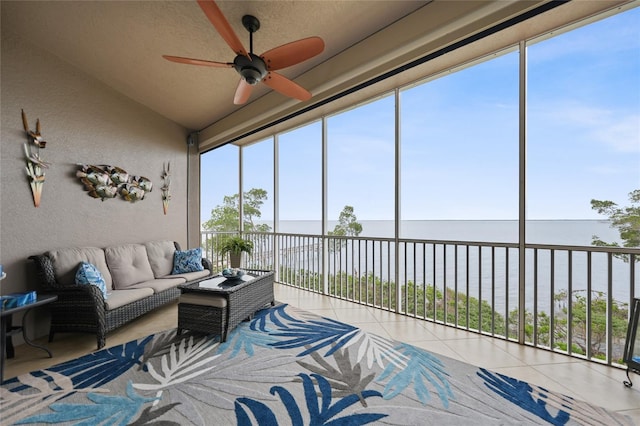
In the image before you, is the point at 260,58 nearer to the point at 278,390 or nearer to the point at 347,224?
the point at 278,390

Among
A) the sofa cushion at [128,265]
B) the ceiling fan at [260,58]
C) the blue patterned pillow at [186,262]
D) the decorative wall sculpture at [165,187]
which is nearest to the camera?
the ceiling fan at [260,58]

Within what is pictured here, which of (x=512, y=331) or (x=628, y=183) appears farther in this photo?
(x=512, y=331)

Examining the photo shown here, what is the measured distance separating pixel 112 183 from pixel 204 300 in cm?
237

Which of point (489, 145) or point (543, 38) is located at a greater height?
point (543, 38)

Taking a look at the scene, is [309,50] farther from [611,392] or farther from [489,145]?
[611,392]

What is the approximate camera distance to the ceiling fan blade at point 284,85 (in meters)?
2.42

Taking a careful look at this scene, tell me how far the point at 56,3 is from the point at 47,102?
1123 millimetres

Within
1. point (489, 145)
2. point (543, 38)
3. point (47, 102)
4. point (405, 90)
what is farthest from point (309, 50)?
point (47, 102)

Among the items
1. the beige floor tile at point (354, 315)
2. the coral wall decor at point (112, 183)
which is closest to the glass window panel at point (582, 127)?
the beige floor tile at point (354, 315)

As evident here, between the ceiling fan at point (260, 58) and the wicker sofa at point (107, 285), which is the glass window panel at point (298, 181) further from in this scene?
the ceiling fan at point (260, 58)

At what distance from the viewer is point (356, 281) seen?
13.0 ft

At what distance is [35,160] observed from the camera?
8.98 ft

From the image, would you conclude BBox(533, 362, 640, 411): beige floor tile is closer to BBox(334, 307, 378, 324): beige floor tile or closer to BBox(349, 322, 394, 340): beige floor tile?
BBox(349, 322, 394, 340): beige floor tile

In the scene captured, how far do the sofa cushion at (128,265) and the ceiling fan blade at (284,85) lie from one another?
2.89m
